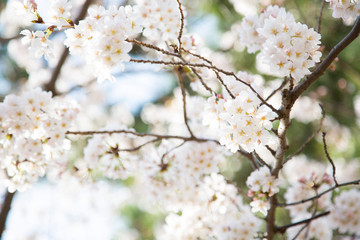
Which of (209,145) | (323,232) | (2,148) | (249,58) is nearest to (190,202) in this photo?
(209,145)

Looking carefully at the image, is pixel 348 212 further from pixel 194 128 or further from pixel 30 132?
pixel 30 132

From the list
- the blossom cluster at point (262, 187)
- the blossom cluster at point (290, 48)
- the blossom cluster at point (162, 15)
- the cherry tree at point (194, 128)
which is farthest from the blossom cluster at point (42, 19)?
the blossom cluster at point (262, 187)

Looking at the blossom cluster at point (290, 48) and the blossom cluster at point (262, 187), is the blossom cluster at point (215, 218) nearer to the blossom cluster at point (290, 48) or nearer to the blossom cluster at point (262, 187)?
the blossom cluster at point (262, 187)

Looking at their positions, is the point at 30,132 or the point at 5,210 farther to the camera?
the point at 5,210

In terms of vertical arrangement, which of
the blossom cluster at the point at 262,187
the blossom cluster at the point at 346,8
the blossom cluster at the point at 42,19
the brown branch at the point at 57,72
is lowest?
the blossom cluster at the point at 262,187

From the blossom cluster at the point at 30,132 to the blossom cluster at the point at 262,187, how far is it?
99 centimetres

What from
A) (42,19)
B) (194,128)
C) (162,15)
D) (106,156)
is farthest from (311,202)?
(42,19)

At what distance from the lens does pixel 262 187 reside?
1.63 meters

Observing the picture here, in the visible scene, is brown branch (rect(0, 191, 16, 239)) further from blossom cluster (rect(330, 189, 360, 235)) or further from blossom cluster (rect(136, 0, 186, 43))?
blossom cluster (rect(330, 189, 360, 235))

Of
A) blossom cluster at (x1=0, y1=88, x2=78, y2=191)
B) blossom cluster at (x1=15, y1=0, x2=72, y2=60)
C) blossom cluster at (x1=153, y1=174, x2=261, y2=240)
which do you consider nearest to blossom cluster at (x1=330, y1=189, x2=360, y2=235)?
blossom cluster at (x1=153, y1=174, x2=261, y2=240)

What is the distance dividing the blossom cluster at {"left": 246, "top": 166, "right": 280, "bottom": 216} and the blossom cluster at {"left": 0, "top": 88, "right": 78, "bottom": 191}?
0.99m

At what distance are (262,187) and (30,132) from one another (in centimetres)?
118

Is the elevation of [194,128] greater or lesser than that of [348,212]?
greater

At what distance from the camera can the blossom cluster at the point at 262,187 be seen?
1602mm
